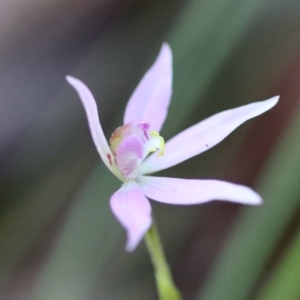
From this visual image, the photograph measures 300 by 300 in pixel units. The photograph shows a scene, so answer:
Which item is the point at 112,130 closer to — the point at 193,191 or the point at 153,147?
the point at 153,147

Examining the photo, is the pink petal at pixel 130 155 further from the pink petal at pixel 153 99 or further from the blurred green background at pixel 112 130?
the blurred green background at pixel 112 130

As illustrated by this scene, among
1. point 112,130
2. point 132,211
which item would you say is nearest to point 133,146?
point 132,211

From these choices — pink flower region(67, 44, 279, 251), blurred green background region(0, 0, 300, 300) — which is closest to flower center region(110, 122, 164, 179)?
pink flower region(67, 44, 279, 251)

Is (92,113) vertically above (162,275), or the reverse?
(92,113)

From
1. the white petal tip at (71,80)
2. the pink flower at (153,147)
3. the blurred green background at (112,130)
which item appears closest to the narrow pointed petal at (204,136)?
the pink flower at (153,147)

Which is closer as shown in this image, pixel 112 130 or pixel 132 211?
pixel 132 211

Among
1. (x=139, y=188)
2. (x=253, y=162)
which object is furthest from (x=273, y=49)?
(x=139, y=188)

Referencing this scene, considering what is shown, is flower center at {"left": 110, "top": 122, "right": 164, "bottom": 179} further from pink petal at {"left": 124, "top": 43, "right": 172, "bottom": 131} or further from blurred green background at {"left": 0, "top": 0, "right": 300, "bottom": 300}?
blurred green background at {"left": 0, "top": 0, "right": 300, "bottom": 300}
